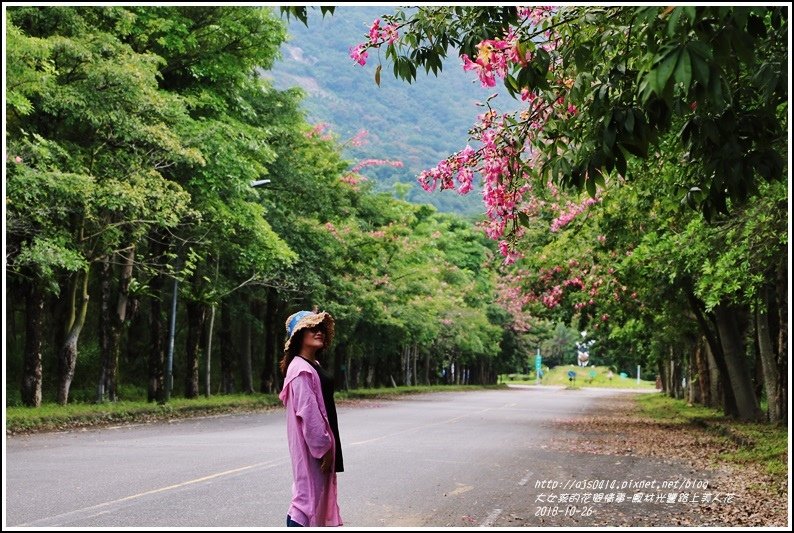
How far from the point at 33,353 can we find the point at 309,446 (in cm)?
2051

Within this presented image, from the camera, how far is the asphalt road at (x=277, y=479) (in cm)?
985

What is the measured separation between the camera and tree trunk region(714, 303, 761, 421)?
2689 centimetres

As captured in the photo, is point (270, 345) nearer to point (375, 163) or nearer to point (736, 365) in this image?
point (375, 163)

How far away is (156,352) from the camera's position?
30125mm

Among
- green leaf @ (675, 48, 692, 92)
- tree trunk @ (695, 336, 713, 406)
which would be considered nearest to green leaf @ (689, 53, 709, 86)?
green leaf @ (675, 48, 692, 92)

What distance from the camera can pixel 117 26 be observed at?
23.6 meters

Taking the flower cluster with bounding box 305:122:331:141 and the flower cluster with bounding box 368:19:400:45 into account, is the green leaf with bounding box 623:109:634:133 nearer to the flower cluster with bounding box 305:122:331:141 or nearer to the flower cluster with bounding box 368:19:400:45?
the flower cluster with bounding box 368:19:400:45

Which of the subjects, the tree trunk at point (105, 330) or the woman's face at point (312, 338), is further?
the tree trunk at point (105, 330)

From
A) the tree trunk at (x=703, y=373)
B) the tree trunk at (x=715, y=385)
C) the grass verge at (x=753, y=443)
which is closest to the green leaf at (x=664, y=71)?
the grass verge at (x=753, y=443)

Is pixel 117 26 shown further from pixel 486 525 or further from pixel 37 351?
pixel 486 525

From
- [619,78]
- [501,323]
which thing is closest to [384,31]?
[619,78]

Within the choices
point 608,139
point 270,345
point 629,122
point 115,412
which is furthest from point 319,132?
point 629,122

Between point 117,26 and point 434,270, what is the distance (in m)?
38.0

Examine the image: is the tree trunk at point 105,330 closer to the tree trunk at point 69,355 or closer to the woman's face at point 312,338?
the tree trunk at point 69,355
